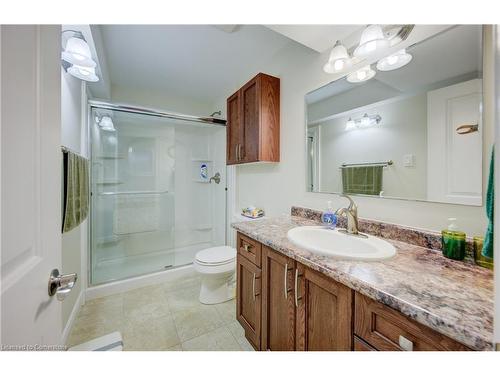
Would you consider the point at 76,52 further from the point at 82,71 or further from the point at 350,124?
the point at 350,124

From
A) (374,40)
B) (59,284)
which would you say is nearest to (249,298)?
(59,284)

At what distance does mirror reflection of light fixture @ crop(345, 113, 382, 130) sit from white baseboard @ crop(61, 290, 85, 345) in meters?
2.38

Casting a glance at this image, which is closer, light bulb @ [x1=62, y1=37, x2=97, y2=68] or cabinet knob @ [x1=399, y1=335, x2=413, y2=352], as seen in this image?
cabinet knob @ [x1=399, y1=335, x2=413, y2=352]

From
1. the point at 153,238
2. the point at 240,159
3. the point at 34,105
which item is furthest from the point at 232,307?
the point at 34,105

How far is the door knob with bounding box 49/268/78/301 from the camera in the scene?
0.52 m

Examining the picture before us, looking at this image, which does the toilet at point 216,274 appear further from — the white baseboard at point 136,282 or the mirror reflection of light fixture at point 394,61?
the mirror reflection of light fixture at point 394,61

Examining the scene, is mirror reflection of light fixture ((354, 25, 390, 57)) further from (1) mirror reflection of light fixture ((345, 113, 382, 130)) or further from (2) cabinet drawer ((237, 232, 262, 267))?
(2) cabinet drawer ((237, 232, 262, 267))

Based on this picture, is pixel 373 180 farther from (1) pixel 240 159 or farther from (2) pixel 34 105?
(2) pixel 34 105

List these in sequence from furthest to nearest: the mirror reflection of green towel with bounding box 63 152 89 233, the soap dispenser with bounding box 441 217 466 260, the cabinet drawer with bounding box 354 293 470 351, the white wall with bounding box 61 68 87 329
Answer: the white wall with bounding box 61 68 87 329 → the mirror reflection of green towel with bounding box 63 152 89 233 → the soap dispenser with bounding box 441 217 466 260 → the cabinet drawer with bounding box 354 293 470 351

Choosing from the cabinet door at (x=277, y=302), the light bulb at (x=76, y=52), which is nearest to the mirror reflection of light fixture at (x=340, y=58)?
the cabinet door at (x=277, y=302)

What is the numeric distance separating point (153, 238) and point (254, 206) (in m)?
1.57

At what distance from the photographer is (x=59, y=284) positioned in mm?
540

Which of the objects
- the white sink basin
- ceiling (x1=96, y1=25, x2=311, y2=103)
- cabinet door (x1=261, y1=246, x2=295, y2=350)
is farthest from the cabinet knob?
ceiling (x1=96, y1=25, x2=311, y2=103)

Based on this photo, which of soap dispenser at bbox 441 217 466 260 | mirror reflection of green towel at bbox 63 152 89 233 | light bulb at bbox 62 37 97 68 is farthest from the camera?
mirror reflection of green towel at bbox 63 152 89 233
